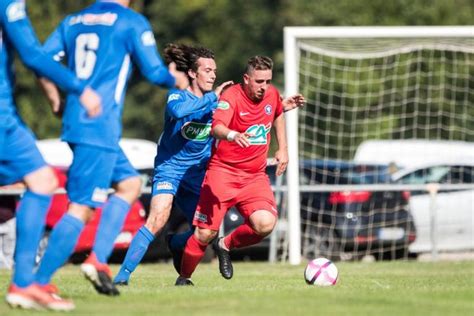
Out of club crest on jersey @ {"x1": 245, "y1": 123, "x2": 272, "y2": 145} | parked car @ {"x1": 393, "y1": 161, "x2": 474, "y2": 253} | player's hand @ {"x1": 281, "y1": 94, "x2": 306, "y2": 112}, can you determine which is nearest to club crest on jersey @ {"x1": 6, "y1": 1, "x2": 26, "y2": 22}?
club crest on jersey @ {"x1": 245, "y1": 123, "x2": 272, "y2": 145}

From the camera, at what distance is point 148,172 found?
764 inches

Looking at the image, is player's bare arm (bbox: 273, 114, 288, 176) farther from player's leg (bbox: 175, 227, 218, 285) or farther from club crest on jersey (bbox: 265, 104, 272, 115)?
player's leg (bbox: 175, 227, 218, 285)

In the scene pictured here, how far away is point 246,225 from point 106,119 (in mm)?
3115

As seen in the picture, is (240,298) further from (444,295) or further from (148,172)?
(148,172)

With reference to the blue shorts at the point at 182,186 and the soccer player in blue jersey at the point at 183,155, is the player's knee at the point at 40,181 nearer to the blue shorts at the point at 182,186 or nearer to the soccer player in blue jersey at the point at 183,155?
the soccer player in blue jersey at the point at 183,155

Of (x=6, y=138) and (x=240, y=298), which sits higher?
(x=6, y=138)

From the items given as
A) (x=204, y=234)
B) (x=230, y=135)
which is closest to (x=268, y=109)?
(x=204, y=234)

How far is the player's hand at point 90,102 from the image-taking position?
317 inches

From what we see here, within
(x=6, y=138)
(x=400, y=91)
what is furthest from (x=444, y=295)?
(x=400, y=91)

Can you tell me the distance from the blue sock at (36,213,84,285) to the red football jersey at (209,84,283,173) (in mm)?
2870

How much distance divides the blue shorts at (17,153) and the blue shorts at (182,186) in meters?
3.21

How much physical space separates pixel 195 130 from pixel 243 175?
603 millimetres

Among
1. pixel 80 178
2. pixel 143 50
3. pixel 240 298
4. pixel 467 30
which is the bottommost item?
pixel 240 298

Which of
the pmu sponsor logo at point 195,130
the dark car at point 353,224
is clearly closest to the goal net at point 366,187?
the dark car at point 353,224
